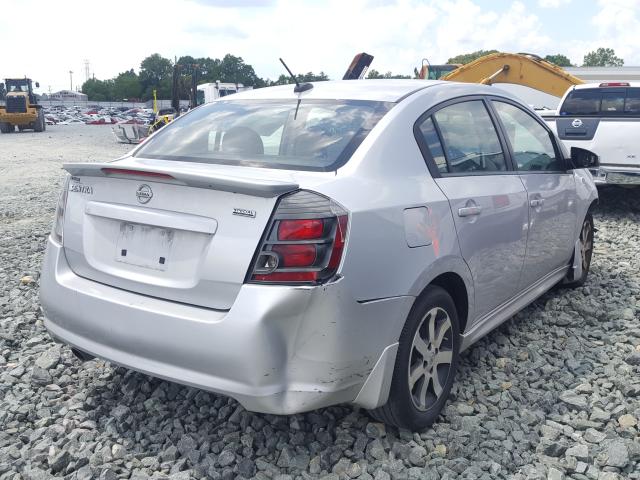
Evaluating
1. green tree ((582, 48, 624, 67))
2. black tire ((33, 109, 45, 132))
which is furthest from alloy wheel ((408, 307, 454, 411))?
green tree ((582, 48, 624, 67))

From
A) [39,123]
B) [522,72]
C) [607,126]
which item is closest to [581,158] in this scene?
[607,126]

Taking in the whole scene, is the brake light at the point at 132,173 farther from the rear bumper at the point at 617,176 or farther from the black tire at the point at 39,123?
the black tire at the point at 39,123

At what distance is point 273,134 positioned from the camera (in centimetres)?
322

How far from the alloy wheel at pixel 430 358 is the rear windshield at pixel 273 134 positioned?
888 mm

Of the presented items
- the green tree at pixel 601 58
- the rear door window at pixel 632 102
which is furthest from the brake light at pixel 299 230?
the green tree at pixel 601 58

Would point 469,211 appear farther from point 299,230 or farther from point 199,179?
point 199,179

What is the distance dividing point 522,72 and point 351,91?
10349 millimetres

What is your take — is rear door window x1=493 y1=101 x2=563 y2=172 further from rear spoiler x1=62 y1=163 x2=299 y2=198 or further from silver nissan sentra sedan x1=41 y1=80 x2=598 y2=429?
rear spoiler x1=62 y1=163 x2=299 y2=198

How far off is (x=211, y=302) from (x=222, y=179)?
1.59ft

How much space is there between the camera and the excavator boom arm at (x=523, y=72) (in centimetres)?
1238

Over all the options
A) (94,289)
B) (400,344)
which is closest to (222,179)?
(94,289)

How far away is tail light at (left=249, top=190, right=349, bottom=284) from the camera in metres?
2.41

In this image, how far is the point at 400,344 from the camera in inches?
109

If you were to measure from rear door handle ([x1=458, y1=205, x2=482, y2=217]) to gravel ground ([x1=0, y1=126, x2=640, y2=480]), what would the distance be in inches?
39.5
